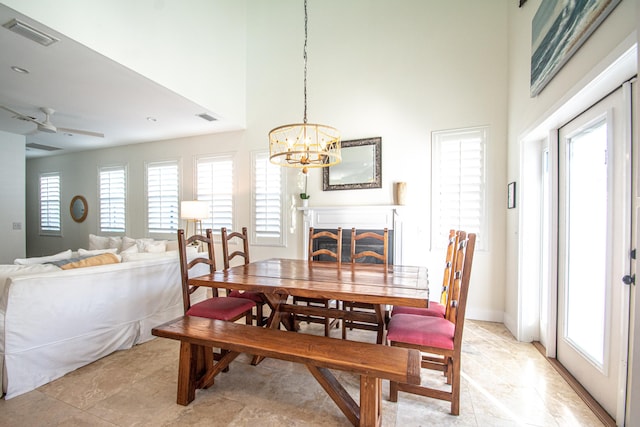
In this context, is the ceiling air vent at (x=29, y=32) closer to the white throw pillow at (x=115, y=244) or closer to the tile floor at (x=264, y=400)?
the tile floor at (x=264, y=400)

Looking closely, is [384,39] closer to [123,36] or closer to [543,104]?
[543,104]

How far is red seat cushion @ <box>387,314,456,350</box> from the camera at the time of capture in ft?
5.54

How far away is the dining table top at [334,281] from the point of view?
174 cm

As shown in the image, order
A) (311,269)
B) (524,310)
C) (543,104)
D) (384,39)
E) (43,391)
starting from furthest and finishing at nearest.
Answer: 1. (384,39)
2. (524,310)
3. (311,269)
4. (543,104)
5. (43,391)

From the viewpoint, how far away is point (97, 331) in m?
2.39

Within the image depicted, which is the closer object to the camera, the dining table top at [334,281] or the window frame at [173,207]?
the dining table top at [334,281]

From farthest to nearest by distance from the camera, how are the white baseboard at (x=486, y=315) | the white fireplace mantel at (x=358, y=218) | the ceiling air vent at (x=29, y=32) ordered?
the white fireplace mantel at (x=358, y=218) < the white baseboard at (x=486, y=315) < the ceiling air vent at (x=29, y=32)

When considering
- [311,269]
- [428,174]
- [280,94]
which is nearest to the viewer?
[311,269]

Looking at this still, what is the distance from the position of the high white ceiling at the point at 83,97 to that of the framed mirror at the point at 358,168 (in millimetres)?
2003

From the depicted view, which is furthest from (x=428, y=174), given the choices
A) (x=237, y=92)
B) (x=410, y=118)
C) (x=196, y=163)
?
(x=196, y=163)

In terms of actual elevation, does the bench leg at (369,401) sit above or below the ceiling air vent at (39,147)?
below

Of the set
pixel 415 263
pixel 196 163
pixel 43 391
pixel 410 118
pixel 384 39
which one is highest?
pixel 384 39

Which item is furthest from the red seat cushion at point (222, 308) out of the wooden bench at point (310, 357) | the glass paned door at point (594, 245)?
the glass paned door at point (594, 245)

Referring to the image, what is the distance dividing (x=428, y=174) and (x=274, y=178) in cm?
239
